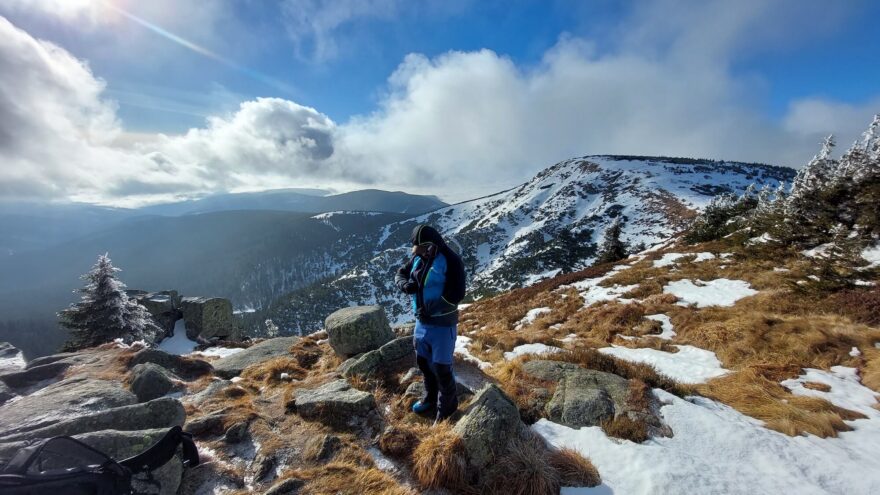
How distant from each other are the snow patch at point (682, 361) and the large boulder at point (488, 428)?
5.36 metres

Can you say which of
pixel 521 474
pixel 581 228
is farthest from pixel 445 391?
pixel 581 228

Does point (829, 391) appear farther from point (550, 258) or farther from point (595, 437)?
point (550, 258)

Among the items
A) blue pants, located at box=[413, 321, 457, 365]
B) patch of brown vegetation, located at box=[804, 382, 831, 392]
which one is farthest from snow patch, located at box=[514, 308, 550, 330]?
blue pants, located at box=[413, 321, 457, 365]

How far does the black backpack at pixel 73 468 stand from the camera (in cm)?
349

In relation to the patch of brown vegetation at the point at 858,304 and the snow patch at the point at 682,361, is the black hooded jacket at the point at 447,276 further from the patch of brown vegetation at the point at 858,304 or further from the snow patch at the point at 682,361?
the patch of brown vegetation at the point at 858,304

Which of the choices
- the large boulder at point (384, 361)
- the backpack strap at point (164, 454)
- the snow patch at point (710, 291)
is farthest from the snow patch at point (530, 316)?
the backpack strap at point (164, 454)

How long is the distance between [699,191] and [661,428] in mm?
171945

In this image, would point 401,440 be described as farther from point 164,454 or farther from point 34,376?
point 34,376

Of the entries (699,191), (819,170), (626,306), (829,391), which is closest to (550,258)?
(699,191)

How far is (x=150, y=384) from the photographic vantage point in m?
8.65

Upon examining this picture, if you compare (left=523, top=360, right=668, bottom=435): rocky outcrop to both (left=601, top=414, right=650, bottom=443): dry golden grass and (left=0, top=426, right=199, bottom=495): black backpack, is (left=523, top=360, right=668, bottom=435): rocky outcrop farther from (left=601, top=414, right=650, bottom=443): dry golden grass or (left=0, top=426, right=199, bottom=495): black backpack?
(left=0, top=426, right=199, bottom=495): black backpack

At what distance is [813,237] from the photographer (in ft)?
61.1

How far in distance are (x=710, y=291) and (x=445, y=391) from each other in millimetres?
15441

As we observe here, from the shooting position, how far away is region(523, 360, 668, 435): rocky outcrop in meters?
5.92
